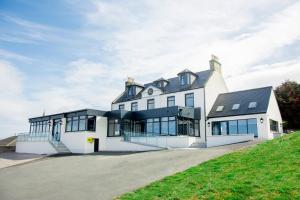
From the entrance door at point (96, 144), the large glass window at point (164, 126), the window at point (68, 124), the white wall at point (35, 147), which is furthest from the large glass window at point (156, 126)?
the white wall at point (35, 147)

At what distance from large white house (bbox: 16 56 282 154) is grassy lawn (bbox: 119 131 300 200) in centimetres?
1420

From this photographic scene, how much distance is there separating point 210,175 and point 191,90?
21565 mm

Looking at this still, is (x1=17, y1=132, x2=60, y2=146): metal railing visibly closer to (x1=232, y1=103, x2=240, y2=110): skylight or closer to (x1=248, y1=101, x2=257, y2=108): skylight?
(x1=232, y1=103, x2=240, y2=110): skylight

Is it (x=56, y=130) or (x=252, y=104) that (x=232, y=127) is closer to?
(x=252, y=104)

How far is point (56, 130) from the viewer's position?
1332 inches

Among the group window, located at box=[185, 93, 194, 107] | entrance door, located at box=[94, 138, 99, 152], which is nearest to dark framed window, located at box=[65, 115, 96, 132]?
entrance door, located at box=[94, 138, 99, 152]

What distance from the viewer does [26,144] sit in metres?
34.4

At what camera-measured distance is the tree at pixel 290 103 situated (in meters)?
34.3

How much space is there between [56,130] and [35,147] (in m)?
3.14

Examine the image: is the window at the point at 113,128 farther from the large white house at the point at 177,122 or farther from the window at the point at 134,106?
the window at the point at 134,106

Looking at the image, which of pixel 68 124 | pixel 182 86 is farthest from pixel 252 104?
pixel 68 124

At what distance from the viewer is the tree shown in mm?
34281

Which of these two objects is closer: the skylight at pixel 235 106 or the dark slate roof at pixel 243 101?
the dark slate roof at pixel 243 101

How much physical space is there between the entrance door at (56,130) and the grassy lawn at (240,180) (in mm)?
24951
